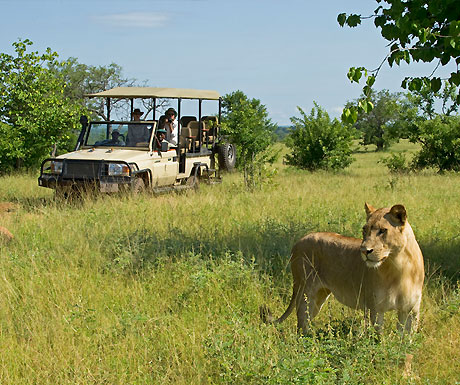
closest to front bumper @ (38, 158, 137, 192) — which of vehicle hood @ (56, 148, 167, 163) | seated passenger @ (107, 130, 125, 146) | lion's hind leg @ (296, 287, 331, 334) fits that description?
vehicle hood @ (56, 148, 167, 163)

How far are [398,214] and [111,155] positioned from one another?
8111 mm

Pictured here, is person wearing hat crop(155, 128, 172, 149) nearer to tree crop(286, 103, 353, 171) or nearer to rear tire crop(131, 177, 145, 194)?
rear tire crop(131, 177, 145, 194)

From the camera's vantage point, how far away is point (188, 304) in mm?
5418

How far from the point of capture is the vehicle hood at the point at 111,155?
1097 centimetres

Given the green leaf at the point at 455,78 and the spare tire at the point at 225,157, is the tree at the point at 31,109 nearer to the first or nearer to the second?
the spare tire at the point at 225,157

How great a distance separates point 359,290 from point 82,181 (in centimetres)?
755

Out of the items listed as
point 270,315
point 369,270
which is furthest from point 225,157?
point 369,270

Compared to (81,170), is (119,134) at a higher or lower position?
higher

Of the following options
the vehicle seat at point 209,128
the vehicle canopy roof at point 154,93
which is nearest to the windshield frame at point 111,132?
the vehicle canopy roof at point 154,93

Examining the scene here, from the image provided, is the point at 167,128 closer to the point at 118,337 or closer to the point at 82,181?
the point at 82,181

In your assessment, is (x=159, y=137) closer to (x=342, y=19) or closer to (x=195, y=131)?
(x=195, y=131)

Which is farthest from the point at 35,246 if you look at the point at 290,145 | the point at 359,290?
the point at 290,145

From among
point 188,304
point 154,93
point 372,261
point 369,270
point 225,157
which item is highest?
point 154,93

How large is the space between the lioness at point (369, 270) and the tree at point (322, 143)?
1656cm
